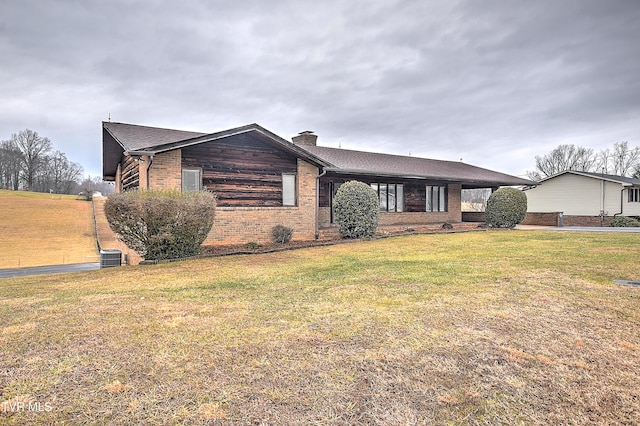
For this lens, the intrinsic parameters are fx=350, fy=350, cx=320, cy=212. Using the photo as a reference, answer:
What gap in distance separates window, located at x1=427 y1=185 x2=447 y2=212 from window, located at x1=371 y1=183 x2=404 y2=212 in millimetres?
2495

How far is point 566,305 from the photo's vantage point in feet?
16.1

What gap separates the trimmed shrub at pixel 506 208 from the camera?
1903 centimetres

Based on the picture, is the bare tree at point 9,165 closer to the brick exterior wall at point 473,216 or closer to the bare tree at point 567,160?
the brick exterior wall at point 473,216

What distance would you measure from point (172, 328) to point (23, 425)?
→ 181cm

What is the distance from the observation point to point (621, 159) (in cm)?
5056

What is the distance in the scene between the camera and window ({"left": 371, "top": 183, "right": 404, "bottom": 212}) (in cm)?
1931

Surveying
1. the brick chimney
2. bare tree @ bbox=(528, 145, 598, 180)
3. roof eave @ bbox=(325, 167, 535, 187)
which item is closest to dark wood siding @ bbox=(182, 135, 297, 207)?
roof eave @ bbox=(325, 167, 535, 187)

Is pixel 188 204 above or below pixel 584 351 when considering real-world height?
above

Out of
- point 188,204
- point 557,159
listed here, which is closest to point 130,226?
point 188,204

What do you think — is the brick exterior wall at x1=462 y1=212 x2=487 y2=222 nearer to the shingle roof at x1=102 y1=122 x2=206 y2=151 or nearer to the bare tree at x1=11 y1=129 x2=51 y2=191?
the shingle roof at x1=102 y1=122 x2=206 y2=151

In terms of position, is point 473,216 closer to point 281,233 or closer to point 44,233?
point 281,233

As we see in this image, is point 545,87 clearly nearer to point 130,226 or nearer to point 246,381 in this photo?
point 130,226

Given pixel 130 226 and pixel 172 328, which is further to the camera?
pixel 130 226

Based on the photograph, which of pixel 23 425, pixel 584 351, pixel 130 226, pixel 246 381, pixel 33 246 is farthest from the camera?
pixel 33 246
